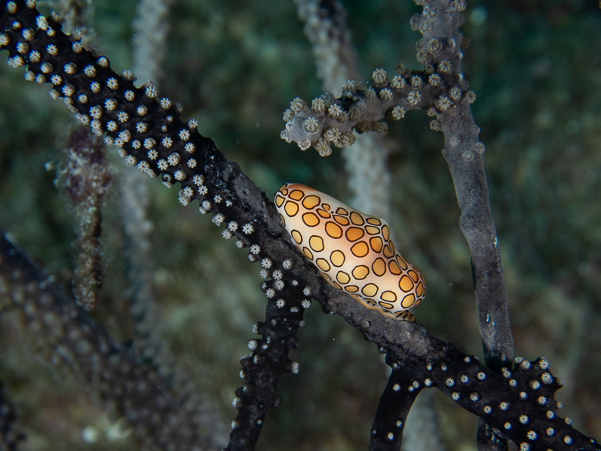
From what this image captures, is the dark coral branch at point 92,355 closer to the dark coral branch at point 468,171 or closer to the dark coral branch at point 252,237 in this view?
the dark coral branch at point 252,237

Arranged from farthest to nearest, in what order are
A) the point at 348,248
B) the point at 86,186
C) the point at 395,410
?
1. the point at 86,186
2. the point at 395,410
3. the point at 348,248

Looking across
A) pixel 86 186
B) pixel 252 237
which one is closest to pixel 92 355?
pixel 86 186

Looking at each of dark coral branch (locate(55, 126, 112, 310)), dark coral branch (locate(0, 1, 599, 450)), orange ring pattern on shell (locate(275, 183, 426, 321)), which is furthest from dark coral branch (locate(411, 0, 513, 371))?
dark coral branch (locate(55, 126, 112, 310))

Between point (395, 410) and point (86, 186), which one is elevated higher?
point (86, 186)

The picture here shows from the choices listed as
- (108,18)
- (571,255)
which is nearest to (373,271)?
(571,255)

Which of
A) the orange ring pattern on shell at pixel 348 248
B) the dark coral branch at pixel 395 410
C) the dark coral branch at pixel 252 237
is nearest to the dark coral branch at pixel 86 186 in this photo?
the dark coral branch at pixel 252 237

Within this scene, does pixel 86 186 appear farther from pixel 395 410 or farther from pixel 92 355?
pixel 395 410

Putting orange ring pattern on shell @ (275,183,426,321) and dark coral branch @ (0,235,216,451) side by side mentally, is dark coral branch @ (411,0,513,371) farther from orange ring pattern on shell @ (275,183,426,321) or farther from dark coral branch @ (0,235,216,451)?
dark coral branch @ (0,235,216,451)
